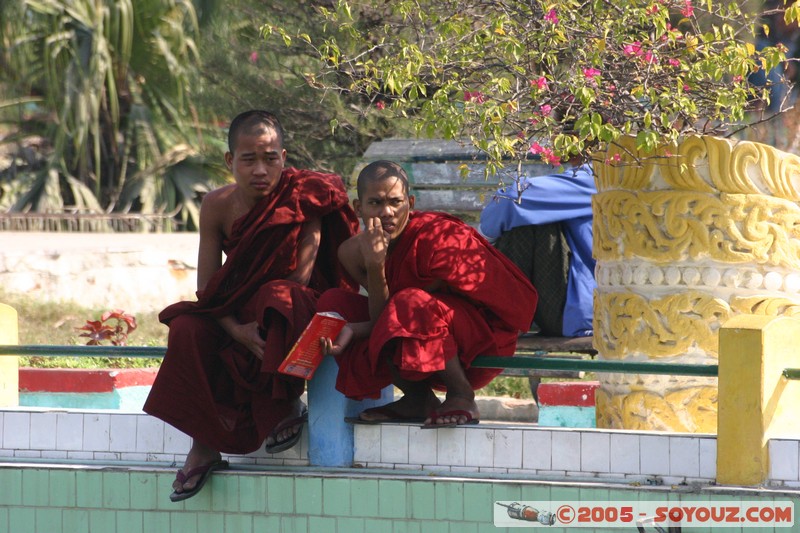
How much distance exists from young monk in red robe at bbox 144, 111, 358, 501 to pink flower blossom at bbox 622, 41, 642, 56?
1412 mm

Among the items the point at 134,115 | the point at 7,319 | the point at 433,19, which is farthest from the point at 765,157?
the point at 134,115

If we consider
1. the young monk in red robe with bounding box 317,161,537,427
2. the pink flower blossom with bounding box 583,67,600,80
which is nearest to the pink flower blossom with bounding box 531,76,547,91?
the pink flower blossom with bounding box 583,67,600,80

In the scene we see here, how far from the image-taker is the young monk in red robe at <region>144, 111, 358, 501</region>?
4.74 metres

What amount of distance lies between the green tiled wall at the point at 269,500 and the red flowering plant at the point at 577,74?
1.43 meters

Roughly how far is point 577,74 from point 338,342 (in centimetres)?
154

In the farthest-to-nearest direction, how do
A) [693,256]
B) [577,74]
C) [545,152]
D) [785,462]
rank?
[545,152]
[693,256]
[577,74]
[785,462]

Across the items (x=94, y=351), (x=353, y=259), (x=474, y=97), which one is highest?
(x=474, y=97)

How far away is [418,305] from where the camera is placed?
4.57 m

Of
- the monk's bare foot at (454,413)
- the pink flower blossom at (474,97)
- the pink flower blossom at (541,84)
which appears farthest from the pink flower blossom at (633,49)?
the monk's bare foot at (454,413)

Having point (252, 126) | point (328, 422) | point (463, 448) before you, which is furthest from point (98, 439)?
point (463, 448)

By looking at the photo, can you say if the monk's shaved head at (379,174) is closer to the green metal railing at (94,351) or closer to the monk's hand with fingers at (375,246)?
the monk's hand with fingers at (375,246)

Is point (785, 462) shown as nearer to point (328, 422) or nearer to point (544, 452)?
point (544, 452)

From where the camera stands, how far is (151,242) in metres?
13.4

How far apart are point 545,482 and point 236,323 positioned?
1.41 meters
